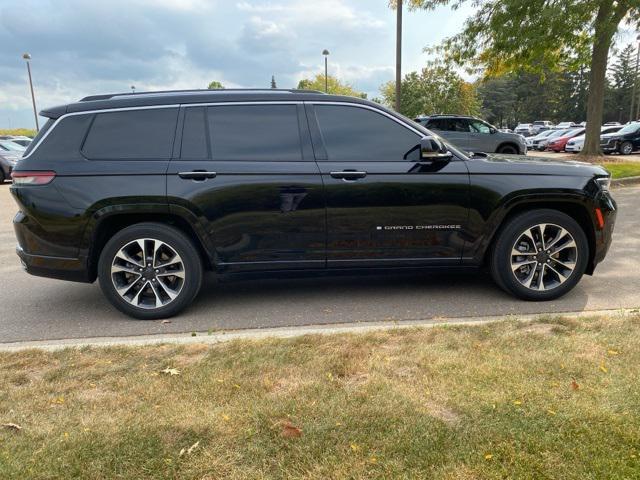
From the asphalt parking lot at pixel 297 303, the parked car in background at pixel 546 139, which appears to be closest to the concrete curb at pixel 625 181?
the asphalt parking lot at pixel 297 303

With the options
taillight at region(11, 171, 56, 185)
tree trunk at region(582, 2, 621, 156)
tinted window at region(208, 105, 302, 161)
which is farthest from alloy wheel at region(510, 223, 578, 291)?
tree trunk at region(582, 2, 621, 156)

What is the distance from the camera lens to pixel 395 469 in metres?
2.11

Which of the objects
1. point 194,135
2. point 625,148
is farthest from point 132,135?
point 625,148

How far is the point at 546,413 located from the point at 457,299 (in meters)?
2.22

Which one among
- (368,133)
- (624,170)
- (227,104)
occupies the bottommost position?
(624,170)

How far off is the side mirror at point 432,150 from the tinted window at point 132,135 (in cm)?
215

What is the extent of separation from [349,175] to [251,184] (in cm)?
84

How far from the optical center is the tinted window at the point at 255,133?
423 centimetres

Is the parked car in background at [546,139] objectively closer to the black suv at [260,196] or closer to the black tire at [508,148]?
the black tire at [508,148]

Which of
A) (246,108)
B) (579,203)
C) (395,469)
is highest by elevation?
(246,108)

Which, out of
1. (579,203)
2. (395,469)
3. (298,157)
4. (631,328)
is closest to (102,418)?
(395,469)

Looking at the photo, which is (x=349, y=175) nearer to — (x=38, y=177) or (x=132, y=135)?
(x=132, y=135)

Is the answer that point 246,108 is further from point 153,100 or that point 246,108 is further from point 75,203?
point 75,203

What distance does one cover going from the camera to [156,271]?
14.0 feet
